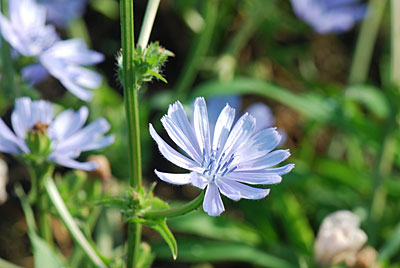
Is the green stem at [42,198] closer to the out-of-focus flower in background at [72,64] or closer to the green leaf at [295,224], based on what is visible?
the out-of-focus flower in background at [72,64]

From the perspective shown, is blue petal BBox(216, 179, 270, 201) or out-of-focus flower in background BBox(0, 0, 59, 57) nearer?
blue petal BBox(216, 179, 270, 201)

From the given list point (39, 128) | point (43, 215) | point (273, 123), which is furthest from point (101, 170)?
point (273, 123)

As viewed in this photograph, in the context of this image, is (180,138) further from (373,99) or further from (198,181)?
(373,99)

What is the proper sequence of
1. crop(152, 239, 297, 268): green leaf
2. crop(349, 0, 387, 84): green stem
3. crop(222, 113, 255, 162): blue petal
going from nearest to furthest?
crop(222, 113, 255, 162): blue petal
crop(152, 239, 297, 268): green leaf
crop(349, 0, 387, 84): green stem

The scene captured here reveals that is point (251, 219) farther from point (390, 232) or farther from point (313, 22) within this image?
point (313, 22)

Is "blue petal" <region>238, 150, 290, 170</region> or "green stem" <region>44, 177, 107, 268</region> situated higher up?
"blue petal" <region>238, 150, 290, 170</region>

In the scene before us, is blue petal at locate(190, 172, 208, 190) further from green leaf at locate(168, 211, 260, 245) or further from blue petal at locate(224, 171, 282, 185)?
green leaf at locate(168, 211, 260, 245)

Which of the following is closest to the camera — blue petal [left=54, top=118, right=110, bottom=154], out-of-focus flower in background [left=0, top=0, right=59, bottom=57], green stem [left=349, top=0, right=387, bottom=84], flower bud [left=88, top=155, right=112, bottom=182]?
blue petal [left=54, top=118, right=110, bottom=154]

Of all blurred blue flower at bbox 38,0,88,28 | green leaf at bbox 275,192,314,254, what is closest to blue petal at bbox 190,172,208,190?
green leaf at bbox 275,192,314,254
